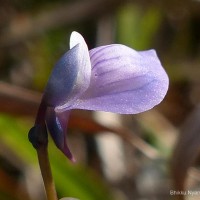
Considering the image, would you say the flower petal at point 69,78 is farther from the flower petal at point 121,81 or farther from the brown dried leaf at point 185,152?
the brown dried leaf at point 185,152

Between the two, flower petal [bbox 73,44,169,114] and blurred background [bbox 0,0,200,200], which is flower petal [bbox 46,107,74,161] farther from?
blurred background [bbox 0,0,200,200]

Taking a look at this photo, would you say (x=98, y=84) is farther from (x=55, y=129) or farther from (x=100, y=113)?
(x=100, y=113)

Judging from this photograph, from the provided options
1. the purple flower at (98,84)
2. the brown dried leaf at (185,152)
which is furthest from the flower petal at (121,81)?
the brown dried leaf at (185,152)

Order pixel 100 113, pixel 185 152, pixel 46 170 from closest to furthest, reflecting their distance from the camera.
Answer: pixel 46 170 → pixel 185 152 → pixel 100 113

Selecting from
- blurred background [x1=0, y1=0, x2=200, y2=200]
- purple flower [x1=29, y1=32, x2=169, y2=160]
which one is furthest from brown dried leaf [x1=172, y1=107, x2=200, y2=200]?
purple flower [x1=29, y1=32, x2=169, y2=160]

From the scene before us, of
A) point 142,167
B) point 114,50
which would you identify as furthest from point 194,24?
point 114,50

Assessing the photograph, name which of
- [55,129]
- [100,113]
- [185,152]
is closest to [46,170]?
[55,129]
